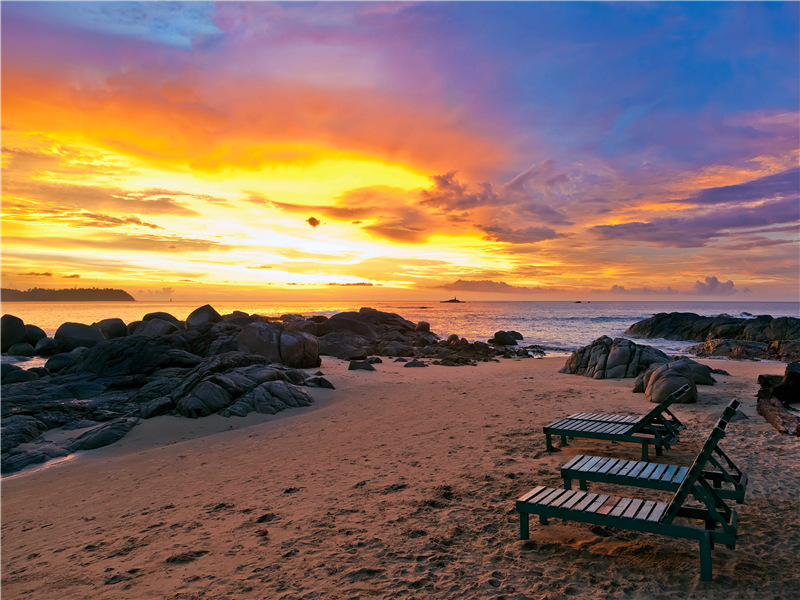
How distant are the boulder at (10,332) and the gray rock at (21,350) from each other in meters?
1.25

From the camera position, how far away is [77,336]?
29344 mm

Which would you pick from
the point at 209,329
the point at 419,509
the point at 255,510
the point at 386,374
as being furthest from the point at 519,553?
the point at 209,329

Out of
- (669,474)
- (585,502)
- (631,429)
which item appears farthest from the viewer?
(631,429)

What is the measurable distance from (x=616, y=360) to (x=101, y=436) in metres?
16.4

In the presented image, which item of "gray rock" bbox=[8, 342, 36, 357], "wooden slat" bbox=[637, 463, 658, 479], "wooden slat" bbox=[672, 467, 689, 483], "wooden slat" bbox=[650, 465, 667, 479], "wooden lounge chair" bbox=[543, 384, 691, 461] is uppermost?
"wooden slat" bbox=[672, 467, 689, 483]

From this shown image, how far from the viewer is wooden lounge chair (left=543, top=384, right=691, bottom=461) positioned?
25.2 feet

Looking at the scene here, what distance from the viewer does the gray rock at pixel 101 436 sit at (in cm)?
1041

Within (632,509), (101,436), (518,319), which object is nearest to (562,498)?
(632,509)

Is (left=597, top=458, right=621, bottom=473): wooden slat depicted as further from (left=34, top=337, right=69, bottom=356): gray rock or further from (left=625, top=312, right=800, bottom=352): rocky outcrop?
(left=625, top=312, right=800, bottom=352): rocky outcrop

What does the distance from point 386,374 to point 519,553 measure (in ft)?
47.8

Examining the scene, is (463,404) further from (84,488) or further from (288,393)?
(84,488)

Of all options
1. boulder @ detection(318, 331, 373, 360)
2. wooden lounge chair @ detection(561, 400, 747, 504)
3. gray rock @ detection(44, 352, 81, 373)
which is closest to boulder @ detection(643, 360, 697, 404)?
wooden lounge chair @ detection(561, 400, 747, 504)

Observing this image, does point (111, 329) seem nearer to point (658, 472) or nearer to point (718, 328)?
point (658, 472)

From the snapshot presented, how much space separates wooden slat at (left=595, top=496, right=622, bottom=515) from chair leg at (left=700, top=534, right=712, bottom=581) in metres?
0.76
